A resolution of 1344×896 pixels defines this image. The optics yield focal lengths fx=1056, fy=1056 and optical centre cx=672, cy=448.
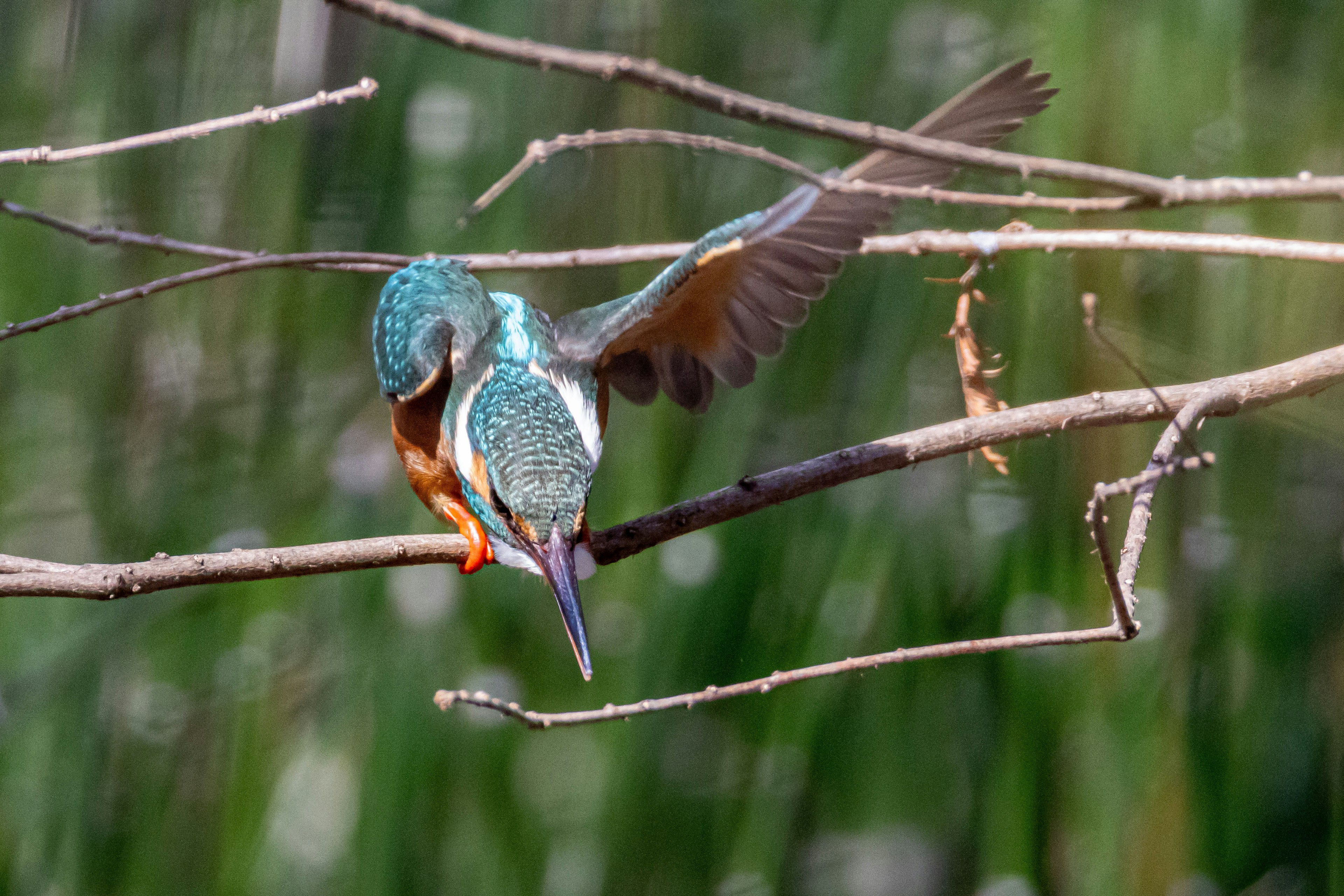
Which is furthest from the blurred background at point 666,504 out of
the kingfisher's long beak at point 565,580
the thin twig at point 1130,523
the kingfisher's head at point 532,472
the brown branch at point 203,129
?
the brown branch at point 203,129

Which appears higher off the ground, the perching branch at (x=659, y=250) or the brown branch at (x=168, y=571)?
the perching branch at (x=659, y=250)

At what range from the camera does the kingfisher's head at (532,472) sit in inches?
62.9

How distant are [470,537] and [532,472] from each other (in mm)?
288

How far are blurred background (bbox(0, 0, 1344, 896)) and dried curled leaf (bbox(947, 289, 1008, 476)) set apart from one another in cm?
49

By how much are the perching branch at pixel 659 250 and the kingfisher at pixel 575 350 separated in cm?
10

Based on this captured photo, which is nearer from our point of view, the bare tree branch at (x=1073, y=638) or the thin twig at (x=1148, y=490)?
the bare tree branch at (x=1073, y=638)

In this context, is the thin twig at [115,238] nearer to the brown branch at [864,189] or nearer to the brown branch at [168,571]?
the brown branch at [168,571]

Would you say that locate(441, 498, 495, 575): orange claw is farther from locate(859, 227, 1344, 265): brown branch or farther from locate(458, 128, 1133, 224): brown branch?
locate(859, 227, 1344, 265): brown branch

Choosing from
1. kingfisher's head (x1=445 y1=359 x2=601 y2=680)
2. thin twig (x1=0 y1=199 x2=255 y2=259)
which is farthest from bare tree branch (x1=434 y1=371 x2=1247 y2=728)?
thin twig (x1=0 y1=199 x2=255 y2=259)

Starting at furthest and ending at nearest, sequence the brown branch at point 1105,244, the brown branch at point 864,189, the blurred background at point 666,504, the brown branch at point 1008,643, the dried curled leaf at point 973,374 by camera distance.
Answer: the blurred background at point 666,504
the dried curled leaf at point 973,374
the brown branch at point 1105,244
the brown branch at point 1008,643
the brown branch at point 864,189

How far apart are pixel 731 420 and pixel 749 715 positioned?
0.73 metres

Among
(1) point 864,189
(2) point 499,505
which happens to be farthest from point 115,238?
(1) point 864,189

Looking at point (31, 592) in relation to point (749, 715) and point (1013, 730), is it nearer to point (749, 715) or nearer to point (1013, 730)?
point (749, 715)

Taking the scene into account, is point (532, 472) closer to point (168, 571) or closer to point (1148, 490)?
point (168, 571)
